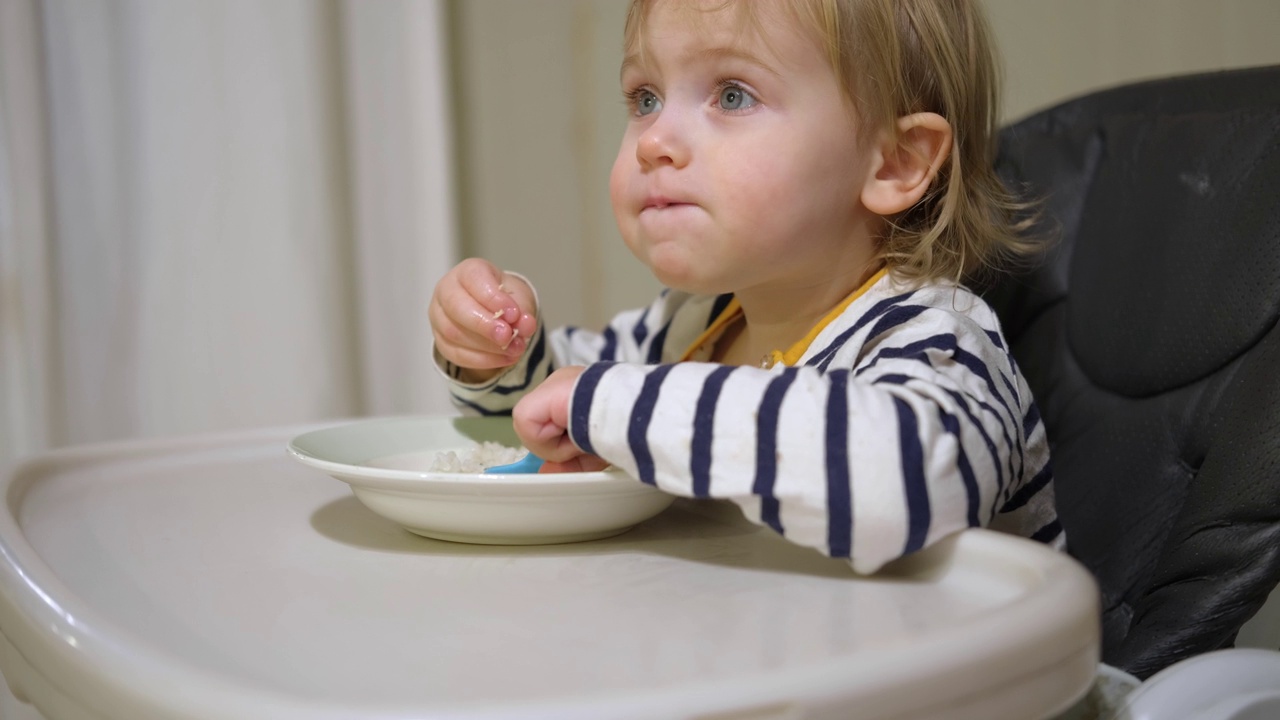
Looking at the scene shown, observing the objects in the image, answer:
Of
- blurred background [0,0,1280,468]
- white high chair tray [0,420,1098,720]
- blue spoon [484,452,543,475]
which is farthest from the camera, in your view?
blurred background [0,0,1280,468]

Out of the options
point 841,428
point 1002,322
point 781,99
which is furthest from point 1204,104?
point 841,428

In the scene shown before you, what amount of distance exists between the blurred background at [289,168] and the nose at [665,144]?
0.62 m

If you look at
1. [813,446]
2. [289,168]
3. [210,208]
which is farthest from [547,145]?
[813,446]

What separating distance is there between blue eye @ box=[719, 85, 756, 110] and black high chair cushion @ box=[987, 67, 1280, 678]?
1.00ft

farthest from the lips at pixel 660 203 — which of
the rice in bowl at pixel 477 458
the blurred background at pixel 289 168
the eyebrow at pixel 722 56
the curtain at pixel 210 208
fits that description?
the curtain at pixel 210 208

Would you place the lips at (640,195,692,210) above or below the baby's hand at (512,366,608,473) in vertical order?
above

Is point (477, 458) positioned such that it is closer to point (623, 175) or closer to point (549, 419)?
point (549, 419)

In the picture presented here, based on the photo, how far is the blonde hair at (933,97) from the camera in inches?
29.5

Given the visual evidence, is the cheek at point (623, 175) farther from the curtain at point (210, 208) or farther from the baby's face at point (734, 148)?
the curtain at point (210, 208)

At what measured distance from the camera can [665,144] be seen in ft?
2.45

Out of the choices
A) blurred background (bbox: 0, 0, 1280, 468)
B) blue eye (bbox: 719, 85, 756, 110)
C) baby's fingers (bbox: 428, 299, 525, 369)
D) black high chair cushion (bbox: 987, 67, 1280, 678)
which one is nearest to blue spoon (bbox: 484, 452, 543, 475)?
baby's fingers (bbox: 428, 299, 525, 369)

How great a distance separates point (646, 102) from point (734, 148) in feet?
0.42

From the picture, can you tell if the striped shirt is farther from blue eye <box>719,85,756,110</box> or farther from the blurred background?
the blurred background

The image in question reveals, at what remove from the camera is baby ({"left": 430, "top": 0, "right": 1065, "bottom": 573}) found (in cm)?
53
